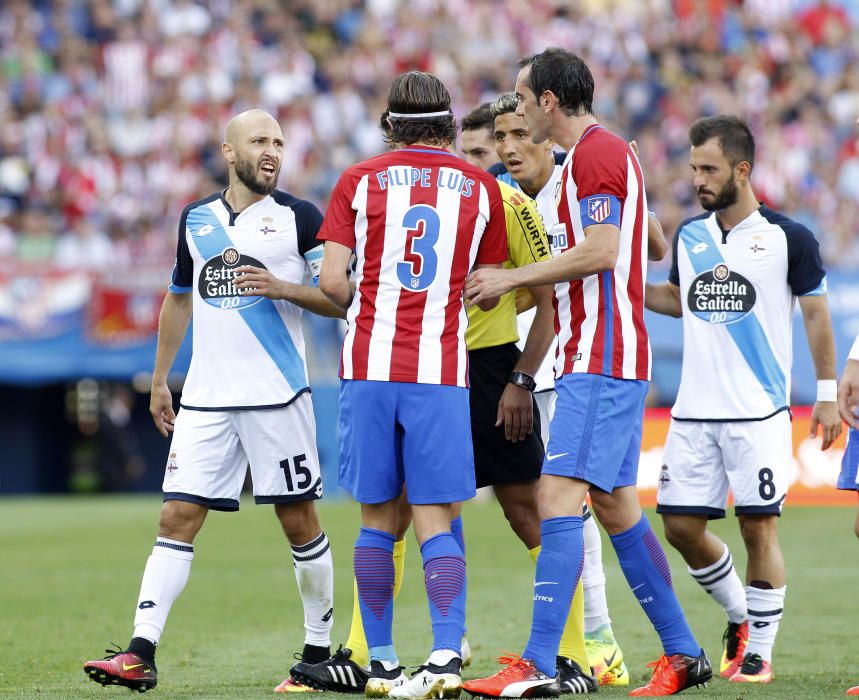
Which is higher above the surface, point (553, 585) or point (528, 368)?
point (528, 368)

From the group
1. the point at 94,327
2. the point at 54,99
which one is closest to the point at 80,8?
the point at 54,99

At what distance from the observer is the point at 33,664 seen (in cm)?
703

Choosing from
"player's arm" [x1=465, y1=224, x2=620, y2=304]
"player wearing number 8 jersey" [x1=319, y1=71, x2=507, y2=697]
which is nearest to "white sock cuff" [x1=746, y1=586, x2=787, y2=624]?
"player wearing number 8 jersey" [x1=319, y1=71, x2=507, y2=697]

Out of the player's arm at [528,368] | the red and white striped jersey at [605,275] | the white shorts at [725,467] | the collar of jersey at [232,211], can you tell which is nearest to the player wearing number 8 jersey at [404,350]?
the red and white striped jersey at [605,275]

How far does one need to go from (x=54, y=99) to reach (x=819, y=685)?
1847 cm

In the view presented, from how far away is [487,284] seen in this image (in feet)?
18.6

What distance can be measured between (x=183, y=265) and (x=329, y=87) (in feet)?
56.7

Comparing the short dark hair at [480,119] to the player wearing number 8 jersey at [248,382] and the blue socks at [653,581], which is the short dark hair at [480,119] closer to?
the player wearing number 8 jersey at [248,382]

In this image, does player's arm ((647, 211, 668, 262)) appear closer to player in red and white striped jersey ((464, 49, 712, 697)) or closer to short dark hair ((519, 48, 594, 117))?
player in red and white striped jersey ((464, 49, 712, 697))

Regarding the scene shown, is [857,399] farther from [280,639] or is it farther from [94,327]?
[94,327]

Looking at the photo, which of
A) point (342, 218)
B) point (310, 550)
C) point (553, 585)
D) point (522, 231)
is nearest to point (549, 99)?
point (522, 231)

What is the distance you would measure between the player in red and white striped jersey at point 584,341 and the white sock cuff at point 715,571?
1059 millimetres

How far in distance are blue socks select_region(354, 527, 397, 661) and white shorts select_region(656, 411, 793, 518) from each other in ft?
5.27

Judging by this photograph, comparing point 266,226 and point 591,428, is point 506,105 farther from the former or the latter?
point 591,428
